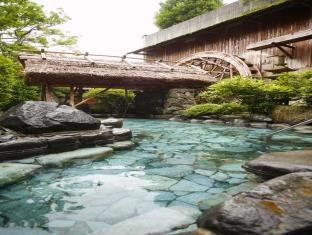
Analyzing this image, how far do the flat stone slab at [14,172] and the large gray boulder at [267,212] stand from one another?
257cm

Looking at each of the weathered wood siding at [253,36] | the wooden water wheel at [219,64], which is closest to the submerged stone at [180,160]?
the wooden water wheel at [219,64]

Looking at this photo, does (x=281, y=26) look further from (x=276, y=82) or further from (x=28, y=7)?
(x=28, y=7)

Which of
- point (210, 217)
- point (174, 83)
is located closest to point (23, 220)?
point (210, 217)

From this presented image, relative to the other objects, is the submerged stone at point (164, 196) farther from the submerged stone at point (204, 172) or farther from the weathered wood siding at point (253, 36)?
the weathered wood siding at point (253, 36)

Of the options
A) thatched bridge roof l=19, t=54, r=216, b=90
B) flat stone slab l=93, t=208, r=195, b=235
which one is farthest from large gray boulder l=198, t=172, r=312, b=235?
thatched bridge roof l=19, t=54, r=216, b=90

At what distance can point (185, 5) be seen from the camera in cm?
2619

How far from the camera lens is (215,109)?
11695 mm

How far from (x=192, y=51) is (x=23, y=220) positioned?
59.4 feet

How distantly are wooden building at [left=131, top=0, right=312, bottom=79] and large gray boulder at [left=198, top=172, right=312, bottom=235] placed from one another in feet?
34.7

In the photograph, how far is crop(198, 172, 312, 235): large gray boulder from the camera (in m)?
1.68

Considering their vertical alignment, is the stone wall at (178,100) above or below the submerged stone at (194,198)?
above

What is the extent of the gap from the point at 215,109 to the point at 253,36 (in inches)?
241

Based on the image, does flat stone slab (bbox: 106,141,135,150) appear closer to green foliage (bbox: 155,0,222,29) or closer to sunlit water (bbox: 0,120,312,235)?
sunlit water (bbox: 0,120,312,235)

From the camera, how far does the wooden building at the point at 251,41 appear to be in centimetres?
1253
